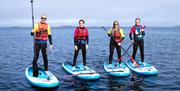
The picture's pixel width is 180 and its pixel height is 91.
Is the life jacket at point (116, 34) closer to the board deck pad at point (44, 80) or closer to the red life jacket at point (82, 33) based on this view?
the red life jacket at point (82, 33)

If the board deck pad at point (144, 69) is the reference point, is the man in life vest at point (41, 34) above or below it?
above

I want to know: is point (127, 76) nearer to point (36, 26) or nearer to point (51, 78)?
point (51, 78)

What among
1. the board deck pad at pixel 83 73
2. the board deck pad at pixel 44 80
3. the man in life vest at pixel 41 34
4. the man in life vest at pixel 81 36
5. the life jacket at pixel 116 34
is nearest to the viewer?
the board deck pad at pixel 44 80

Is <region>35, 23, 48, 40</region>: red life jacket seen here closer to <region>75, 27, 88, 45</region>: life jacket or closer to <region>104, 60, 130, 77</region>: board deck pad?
<region>75, 27, 88, 45</region>: life jacket

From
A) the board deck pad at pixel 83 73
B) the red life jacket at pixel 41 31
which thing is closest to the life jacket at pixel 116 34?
the board deck pad at pixel 83 73

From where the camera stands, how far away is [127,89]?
13367mm

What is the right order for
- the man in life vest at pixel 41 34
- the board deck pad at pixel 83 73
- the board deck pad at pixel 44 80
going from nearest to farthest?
the board deck pad at pixel 44 80, the man in life vest at pixel 41 34, the board deck pad at pixel 83 73

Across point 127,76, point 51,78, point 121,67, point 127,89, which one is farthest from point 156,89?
point 51,78

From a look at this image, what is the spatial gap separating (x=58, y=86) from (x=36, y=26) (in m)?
3.04

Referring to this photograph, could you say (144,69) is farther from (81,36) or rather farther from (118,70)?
(81,36)

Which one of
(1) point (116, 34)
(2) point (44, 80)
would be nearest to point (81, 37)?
(1) point (116, 34)

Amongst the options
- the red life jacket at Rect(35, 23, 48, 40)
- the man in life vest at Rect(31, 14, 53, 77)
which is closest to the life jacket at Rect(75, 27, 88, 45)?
the man in life vest at Rect(31, 14, 53, 77)

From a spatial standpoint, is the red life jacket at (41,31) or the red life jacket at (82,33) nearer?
the red life jacket at (41,31)

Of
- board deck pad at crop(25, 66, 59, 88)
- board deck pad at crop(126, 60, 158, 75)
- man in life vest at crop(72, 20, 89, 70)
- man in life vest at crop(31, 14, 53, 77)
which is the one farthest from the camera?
board deck pad at crop(126, 60, 158, 75)
